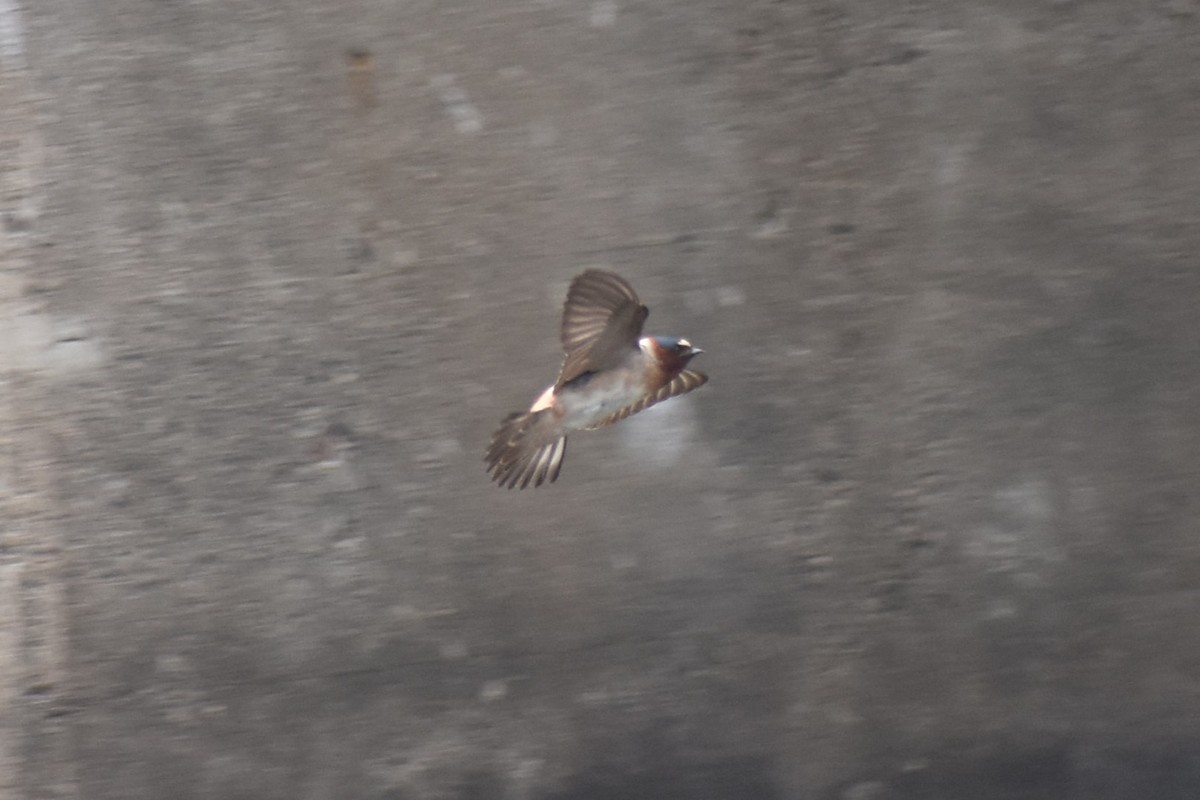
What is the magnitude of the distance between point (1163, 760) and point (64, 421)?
3.21 metres

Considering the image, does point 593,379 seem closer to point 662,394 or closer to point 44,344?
point 662,394

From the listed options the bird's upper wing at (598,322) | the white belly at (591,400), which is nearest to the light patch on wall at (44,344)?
the white belly at (591,400)

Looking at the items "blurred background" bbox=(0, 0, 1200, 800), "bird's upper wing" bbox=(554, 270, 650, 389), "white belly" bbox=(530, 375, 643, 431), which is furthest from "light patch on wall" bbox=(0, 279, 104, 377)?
"bird's upper wing" bbox=(554, 270, 650, 389)

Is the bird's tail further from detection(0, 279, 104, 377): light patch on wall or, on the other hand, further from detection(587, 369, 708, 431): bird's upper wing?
detection(0, 279, 104, 377): light patch on wall

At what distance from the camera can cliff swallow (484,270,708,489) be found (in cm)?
301

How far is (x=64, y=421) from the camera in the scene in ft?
12.2

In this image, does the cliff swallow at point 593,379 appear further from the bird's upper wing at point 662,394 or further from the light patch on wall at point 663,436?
the light patch on wall at point 663,436

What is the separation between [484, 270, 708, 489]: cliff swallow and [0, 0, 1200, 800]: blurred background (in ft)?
1.07

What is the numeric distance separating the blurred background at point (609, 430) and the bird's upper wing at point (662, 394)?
Answer: 0.37 m

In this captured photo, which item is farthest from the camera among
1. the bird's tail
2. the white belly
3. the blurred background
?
the blurred background

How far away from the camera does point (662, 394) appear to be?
3.27 meters

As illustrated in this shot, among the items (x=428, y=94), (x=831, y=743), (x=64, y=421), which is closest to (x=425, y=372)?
(x=428, y=94)

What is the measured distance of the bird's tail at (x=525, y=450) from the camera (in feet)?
11.0

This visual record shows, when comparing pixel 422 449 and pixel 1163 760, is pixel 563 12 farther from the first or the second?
pixel 1163 760
